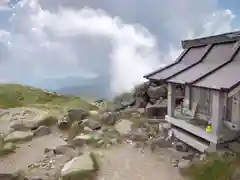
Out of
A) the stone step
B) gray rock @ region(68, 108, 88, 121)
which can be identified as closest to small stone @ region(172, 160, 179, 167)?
the stone step

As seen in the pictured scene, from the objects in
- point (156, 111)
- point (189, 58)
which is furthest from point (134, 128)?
point (189, 58)

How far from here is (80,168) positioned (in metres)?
8.62

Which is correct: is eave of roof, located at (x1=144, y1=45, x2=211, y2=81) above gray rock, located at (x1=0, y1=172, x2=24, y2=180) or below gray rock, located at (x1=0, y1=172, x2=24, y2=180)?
above

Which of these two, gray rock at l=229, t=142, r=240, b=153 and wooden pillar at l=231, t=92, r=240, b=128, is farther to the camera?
wooden pillar at l=231, t=92, r=240, b=128

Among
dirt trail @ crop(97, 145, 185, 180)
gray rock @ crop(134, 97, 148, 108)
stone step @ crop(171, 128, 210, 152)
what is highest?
gray rock @ crop(134, 97, 148, 108)

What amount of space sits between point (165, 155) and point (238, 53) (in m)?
4.51

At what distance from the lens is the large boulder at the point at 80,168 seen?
8359 mm

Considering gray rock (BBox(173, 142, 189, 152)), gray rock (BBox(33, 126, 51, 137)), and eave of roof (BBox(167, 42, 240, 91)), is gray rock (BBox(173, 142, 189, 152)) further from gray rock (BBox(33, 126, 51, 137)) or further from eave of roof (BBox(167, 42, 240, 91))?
gray rock (BBox(33, 126, 51, 137))

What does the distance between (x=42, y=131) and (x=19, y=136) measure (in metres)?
1.18

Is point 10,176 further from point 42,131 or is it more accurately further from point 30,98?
point 30,98

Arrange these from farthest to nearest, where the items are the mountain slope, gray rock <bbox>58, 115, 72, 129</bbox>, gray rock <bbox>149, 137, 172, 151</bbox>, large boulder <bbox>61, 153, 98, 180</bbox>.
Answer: the mountain slope → gray rock <bbox>58, 115, 72, 129</bbox> → gray rock <bbox>149, 137, 172, 151</bbox> → large boulder <bbox>61, 153, 98, 180</bbox>

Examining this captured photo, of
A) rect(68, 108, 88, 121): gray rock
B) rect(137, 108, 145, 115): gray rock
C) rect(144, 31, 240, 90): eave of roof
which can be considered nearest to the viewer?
rect(144, 31, 240, 90): eave of roof

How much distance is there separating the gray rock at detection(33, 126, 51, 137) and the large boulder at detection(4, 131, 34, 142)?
11.8 inches

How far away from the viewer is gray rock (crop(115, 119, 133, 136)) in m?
12.7
